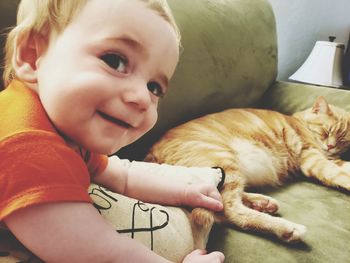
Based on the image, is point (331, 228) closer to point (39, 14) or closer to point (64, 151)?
point (64, 151)

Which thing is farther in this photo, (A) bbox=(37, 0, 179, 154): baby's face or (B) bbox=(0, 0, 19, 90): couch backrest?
(B) bbox=(0, 0, 19, 90): couch backrest

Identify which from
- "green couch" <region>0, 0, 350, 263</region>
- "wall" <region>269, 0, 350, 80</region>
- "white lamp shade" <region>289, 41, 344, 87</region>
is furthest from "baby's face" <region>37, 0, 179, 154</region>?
"wall" <region>269, 0, 350, 80</region>

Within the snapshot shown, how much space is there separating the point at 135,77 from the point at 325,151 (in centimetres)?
130

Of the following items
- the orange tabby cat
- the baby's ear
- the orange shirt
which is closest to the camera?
the orange shirt

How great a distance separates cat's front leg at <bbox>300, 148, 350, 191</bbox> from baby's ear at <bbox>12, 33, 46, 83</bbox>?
3.40 ft

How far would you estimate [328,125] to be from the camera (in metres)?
1.57

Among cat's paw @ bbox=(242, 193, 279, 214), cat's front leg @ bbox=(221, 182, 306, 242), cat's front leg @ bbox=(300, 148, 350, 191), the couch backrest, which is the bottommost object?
cat's front leg @ bbox=(300, 148, 350, 191)

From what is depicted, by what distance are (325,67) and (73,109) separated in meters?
1.84

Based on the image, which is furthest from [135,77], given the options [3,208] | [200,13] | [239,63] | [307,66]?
[307,66]

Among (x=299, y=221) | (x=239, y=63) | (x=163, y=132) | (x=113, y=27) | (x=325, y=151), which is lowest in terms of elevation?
(x=325, y=151)

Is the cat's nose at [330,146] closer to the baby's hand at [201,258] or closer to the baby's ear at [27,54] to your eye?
the baby's hand at [201,258]

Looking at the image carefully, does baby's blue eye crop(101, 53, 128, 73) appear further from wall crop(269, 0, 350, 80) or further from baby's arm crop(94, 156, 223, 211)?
wall crop(269, 0, 350, 80)

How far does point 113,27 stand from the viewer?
49 cm

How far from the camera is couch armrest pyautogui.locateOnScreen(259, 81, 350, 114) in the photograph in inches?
59.7
